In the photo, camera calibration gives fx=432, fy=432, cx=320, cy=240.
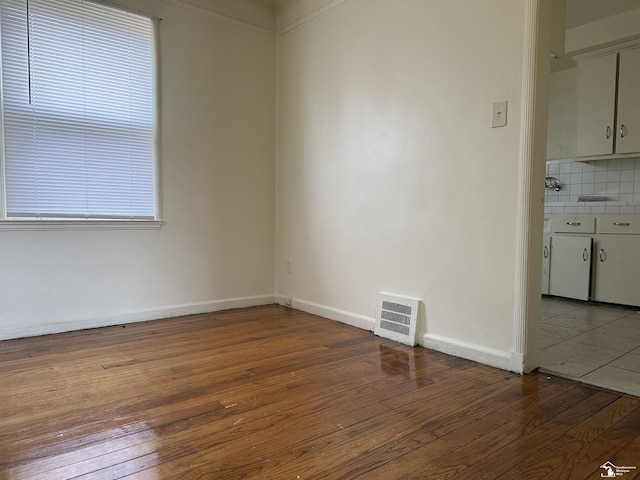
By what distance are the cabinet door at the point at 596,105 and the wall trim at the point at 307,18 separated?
275 cm

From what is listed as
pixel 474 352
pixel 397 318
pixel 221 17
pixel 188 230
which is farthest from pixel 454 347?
pixel 221 17

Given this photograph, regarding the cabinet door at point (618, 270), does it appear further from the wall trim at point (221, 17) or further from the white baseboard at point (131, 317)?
the wall trim at point (221, 17)

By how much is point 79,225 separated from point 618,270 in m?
4.51

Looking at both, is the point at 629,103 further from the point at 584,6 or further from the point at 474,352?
the point at 474,352

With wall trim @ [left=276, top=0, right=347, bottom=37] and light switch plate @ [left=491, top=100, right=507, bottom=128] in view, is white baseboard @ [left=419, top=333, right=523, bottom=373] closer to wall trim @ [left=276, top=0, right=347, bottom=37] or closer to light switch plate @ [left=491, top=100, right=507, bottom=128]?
light switch plate @ [left=491, top=100, right=507, bottom=128]

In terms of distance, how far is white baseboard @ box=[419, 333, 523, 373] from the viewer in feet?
7.31

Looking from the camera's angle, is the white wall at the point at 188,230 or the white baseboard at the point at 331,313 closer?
the white wall at the point at 188,230

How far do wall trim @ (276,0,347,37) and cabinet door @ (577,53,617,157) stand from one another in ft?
9.03

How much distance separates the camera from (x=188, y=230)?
3455 millimetres

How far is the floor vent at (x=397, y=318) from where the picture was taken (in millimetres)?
2703

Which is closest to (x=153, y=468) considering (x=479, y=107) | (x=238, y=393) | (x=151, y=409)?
(x=151, y=409)

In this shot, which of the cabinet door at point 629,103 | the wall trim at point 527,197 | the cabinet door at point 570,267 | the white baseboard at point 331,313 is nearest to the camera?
the wall trim at point 527,197

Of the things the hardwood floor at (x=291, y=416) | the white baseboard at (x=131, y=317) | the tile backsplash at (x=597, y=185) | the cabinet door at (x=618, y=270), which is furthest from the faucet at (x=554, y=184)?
the white baseboard at (x=131, y=317)

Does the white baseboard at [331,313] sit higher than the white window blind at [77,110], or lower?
lower
